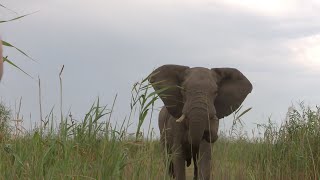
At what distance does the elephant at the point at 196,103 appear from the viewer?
6.53 metres

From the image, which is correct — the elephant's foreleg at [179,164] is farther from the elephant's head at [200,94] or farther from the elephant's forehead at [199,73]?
the elephant's forehead at [199,73]

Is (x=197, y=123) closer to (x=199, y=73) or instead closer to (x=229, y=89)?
(x=199, y=73)

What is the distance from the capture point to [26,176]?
3777 mm

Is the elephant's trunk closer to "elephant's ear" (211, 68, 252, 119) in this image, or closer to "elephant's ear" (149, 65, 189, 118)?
"elephant's ear" (149, 65, 189, 118)

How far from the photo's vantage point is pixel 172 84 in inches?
289

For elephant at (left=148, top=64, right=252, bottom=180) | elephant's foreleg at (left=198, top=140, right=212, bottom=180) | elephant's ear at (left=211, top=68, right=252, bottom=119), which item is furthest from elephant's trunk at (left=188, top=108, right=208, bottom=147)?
elephant's ear at (left=211, top=68, right=252, bottom=119)

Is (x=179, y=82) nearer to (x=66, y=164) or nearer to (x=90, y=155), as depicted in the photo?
(x=90, y=155)

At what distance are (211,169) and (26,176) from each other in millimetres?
3859

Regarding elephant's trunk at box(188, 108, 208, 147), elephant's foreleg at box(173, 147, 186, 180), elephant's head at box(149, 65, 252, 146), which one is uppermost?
elephant's head at box(149, 65, 252, 146)

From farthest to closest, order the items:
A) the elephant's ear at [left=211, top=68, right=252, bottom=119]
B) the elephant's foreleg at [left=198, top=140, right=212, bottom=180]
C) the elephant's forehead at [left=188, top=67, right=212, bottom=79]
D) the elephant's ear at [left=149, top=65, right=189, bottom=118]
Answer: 1. the elephant's ear at [left=211, top=68, right=252, bottom=119]
2. the elephant's ear at [left=149, top=65, right=189, bottom=118]
3. the elephant's forehead at [left=188, top=67, right=212, bottom=79]
4. the elephant's foreleg at [left=198, top=140, right=212, bottom=180]

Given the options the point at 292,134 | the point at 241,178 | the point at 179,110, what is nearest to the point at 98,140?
the point at 179,110

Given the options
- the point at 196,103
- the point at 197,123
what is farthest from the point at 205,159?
the point at 196,103

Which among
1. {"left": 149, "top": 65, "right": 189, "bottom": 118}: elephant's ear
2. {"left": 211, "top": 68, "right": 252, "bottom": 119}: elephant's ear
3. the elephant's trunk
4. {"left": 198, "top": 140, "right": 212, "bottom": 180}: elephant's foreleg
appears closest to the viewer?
the elephant's trunk

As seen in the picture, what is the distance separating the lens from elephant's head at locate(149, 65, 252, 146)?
21.4 feet
